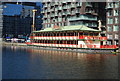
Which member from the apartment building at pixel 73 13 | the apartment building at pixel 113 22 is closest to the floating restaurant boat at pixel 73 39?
the apartment building at pixel 113 22

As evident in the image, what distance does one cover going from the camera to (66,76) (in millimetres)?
37875

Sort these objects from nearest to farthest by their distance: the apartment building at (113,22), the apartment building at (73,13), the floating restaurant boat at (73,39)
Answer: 1. the floating restaurant boat at (73,39)
2. the apartment building at (113,22)
3. the apartment building at (73,13)

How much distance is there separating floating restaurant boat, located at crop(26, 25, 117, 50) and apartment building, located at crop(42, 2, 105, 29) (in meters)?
19.4

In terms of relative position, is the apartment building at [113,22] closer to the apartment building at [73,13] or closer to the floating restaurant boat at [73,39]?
the apartment building at [73,13]

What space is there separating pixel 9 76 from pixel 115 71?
19.4m

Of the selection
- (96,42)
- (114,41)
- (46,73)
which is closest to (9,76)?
(46,73)

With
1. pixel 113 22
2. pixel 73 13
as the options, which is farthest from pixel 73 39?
pixel 73 13

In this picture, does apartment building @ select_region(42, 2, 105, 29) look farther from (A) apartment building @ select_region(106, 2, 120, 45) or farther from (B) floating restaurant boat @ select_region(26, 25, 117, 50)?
(B) floating restaurant boat @ select_region(26, 25, 117, 50)

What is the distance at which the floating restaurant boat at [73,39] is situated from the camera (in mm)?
89669

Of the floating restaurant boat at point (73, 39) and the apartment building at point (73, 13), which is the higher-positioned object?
the apartment building at point (73, 13)

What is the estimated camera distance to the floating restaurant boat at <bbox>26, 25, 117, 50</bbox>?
89.7 metres

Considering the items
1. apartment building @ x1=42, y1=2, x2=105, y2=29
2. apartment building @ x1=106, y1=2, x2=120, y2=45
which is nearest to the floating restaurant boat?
apartment building @ x1=106, y1=2, x2=120, y2=45

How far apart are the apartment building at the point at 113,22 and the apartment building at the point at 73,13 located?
401 inches

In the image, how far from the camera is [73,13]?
12688 cm
